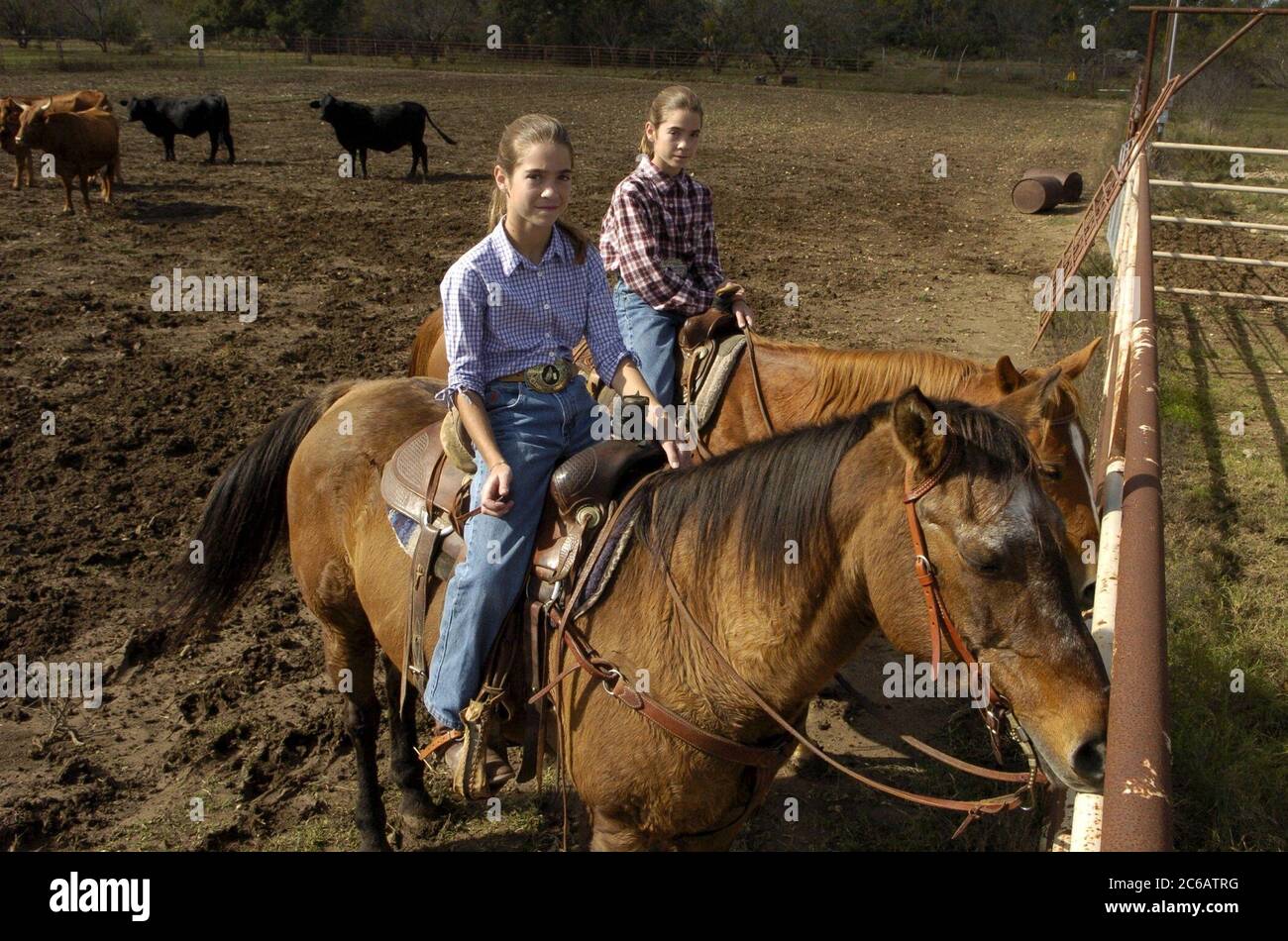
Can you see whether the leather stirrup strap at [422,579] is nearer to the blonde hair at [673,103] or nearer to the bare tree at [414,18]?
the blonde hair at [673,103]

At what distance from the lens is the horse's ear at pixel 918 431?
2.15m

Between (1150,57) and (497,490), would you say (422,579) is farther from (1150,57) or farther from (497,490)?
(1150,57)

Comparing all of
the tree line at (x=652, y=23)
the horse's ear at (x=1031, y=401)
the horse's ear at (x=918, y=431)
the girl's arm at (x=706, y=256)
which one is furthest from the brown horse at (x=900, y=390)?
the tree line at (x=652, y=23)

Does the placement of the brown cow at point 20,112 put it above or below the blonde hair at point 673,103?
above

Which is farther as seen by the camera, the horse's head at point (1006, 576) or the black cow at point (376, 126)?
the black cow at point (376, 126)

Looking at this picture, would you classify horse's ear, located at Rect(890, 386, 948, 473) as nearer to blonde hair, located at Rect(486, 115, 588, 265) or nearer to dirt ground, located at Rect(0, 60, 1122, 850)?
blonde hair, located at Rect(486, 115, 588, 265)

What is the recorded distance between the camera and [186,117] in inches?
765

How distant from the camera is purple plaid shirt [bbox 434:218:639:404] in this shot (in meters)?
2.89

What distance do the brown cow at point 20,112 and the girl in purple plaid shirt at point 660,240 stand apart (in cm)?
1485

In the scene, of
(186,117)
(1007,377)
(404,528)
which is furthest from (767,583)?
(186,117)

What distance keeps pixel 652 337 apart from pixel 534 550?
2.44m

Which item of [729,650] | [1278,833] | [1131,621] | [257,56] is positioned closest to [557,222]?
[729,650]

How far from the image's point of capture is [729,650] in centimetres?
265

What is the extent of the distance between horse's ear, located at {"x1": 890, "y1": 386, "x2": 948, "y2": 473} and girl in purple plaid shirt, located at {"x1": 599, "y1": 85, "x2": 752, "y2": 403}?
3.02 metres
